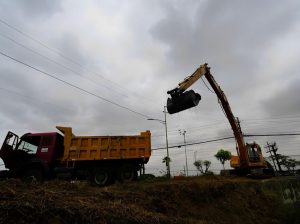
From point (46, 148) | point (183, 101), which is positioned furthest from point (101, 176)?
point (183, 101)

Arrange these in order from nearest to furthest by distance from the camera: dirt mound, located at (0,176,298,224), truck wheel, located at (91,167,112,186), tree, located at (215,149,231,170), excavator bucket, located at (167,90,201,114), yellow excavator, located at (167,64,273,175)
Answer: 1. dirt mound, located at (0,176,298,224)
2. excavator bucket, located at (167,90,201,114)
3. truck wheel, located at (91,167,112,186)
4. yellow excavator, located at (167,64,273,175)
5. tree, located at (215,149,231,170)

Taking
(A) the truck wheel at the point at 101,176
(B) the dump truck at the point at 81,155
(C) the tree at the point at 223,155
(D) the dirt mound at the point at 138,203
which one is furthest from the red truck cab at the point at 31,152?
A: (C) the tree at the point at 223,155

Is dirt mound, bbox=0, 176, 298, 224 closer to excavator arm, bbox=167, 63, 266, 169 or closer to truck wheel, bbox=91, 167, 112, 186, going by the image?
truck wheel, bbox=91, 167, 112, 186

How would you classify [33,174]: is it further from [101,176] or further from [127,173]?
[127,173]

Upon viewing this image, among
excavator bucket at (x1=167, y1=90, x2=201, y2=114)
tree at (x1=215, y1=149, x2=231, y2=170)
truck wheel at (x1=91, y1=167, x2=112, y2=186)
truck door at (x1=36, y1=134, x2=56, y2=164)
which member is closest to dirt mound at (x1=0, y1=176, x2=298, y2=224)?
truck wheel at (x1=91, y1=167, x2=112, y2=186)

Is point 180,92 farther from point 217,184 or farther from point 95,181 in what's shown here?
point 95,181

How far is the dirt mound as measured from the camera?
4789 mm

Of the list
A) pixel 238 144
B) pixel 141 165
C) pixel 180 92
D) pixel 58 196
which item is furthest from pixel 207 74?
pixel 58 196

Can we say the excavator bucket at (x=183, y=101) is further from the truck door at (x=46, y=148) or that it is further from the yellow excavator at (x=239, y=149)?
the truck door at (x=46, y=148)

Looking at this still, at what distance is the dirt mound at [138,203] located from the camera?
15.7ft

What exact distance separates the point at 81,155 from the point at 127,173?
2388mm

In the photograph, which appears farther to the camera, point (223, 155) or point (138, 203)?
point (223, 155)

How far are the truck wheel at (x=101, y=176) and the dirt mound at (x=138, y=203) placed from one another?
2.60m

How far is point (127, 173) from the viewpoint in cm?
1314
